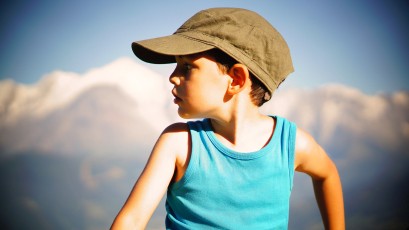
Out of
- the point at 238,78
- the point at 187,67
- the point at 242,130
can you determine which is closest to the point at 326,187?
the point at 242,130

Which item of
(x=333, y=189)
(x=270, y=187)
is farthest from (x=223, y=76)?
(x=333, y=189)

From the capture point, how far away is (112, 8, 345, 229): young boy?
83 centimetres

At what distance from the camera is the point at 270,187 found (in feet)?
3.07

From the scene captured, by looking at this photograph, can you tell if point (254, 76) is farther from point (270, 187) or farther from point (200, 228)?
point (200, 228)

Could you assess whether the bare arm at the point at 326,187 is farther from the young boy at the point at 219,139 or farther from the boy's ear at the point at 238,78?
the boy's ear at the point at 238,78

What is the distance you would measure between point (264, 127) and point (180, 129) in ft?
0.84

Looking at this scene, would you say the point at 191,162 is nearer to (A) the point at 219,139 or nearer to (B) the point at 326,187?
(A) the point at 219,139

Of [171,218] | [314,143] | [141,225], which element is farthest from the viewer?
[314,143]

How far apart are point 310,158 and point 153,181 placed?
508 millimetres

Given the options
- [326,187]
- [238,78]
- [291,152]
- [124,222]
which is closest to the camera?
[124,222]

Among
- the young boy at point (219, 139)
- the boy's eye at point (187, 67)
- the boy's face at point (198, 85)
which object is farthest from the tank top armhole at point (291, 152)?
the boy's eye at point (187, 67)

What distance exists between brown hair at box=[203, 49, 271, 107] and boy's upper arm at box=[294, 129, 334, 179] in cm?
18

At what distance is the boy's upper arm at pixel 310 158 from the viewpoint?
1026mm

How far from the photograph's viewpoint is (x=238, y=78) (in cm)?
88
